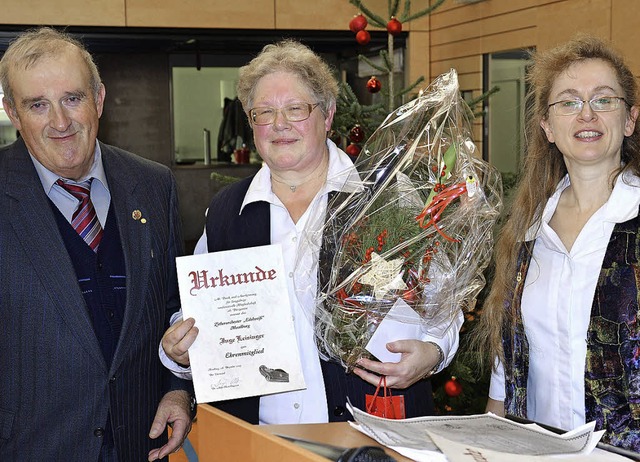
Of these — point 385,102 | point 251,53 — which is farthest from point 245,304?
point 251,53

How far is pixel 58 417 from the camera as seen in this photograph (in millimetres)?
2309

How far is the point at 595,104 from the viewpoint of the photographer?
219 centimetres

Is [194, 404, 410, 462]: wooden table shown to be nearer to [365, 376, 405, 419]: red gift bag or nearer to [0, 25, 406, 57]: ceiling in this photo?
[365, 376, 405, 419]: red gift bag

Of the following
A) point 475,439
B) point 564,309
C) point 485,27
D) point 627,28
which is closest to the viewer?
point 475,439

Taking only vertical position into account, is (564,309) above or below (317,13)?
below

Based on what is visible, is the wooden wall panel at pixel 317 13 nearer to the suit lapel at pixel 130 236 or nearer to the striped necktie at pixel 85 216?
the suit lapel at pixel 130 236

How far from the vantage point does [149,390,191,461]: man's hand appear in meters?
2.41

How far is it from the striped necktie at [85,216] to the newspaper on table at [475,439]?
126 centimetres

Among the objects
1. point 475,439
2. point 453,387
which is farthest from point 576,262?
point 453,387

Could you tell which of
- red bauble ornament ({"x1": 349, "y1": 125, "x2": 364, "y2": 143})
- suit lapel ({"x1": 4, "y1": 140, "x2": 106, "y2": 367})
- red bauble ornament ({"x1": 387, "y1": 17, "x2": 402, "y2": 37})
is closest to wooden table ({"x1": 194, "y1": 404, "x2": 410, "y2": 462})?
suit lapel ({"x1": 4, "y1": 140, "x2": 106, "y2": 367})

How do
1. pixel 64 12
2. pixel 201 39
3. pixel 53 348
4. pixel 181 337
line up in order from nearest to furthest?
pixel 181 337 → pixel 53 348 → pixel 64 12 → pixel 201 39

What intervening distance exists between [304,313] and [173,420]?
62cm

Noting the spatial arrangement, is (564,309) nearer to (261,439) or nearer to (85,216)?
(261,439)

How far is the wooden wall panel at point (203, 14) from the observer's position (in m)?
6.82
